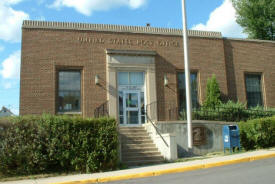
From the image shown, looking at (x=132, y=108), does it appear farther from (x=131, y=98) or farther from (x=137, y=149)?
(x=137, y=149)

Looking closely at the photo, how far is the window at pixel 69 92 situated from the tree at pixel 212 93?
772 cm

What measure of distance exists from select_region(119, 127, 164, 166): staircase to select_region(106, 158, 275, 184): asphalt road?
343 cm

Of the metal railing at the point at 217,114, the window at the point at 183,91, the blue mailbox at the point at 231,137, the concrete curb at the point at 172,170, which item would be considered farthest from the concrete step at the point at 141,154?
the window at the point at 183,91

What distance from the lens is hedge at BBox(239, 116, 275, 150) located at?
14117mm

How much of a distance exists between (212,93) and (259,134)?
5.66 metres

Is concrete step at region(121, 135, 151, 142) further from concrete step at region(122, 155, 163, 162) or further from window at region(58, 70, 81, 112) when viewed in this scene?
window at region(58, 70, 81, 112)

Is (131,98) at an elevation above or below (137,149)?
above

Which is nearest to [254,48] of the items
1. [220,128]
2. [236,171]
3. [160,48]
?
[160,48]

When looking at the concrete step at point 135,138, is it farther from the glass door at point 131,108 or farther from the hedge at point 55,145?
the hedge at point 55,145

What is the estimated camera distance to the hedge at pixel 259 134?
1412 centimetres

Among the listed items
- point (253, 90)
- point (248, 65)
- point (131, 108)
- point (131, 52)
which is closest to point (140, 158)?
point (131, 108)

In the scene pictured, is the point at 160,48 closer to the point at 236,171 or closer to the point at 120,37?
the point at 120,37

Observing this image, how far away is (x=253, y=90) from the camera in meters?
21.7

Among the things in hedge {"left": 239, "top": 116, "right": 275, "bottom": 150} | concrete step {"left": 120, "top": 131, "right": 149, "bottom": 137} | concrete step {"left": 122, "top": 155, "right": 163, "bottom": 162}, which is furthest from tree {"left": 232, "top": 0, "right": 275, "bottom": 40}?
concrete step {"left": 122, "top": 155, "right": 163, "bottom": 162}
